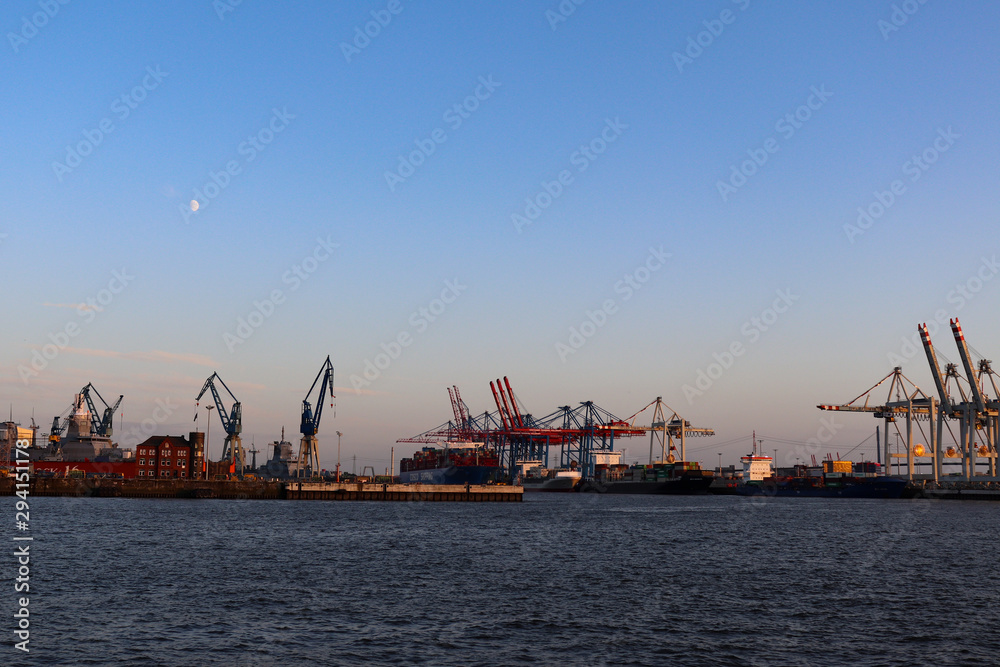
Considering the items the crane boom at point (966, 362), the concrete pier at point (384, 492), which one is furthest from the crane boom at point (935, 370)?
the concrete pier at point (384, 492)

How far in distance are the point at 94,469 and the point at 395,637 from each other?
591ft

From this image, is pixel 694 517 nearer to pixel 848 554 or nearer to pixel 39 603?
pixel 848 554

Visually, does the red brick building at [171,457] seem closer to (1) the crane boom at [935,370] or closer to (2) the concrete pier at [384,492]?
(2) the concrete pier at [384,492]

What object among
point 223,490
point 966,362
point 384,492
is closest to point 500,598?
point 384,492

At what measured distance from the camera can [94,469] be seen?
18775cm

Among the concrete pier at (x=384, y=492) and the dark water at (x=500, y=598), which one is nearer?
the dark water at (x=500, y=598)

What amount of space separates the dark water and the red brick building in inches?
4479

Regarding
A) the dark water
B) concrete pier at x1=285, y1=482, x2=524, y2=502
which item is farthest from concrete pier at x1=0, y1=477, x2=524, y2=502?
the dark water

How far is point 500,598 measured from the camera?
39281mm

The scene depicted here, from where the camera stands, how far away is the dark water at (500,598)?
28.7 meters

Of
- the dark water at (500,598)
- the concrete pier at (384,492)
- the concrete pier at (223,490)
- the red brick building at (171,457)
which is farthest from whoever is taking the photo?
the red brick building at (171,457)

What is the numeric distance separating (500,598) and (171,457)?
535 ft

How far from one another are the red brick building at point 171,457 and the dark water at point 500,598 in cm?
11377

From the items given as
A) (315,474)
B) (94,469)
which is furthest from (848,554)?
(94,469)
